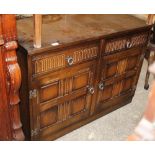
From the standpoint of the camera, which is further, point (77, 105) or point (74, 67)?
point (77, 105)

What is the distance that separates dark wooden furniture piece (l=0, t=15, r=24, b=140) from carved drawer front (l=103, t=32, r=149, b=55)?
708mm

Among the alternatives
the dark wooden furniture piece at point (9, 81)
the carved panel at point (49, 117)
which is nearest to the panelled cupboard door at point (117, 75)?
the carved panel at point (49, 117)

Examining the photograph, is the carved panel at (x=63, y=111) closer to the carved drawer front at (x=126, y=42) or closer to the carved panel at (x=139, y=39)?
the carved drawer front at (x=126, y=42)

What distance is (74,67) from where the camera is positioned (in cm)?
153

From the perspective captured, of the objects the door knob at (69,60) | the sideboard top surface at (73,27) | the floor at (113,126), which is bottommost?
the floor at (113,126)

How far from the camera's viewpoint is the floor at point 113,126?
1877 mm

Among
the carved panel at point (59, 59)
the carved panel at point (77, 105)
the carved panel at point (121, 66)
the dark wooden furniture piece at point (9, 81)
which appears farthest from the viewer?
the carved panel at point (121, 66)

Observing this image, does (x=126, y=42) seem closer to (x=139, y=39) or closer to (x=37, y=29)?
(x=139, y=39)

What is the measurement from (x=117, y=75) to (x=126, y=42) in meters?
0.29

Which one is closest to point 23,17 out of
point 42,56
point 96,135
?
point 42,56

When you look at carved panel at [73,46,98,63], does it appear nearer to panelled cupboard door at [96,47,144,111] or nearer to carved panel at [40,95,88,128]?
panelled cupboard door at [96,47,144,111]

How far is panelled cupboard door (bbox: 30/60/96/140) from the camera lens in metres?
1.47

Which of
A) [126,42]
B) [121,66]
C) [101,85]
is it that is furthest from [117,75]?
[126,42]
